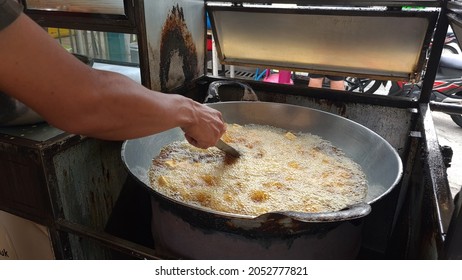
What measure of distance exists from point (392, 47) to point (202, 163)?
1119mm

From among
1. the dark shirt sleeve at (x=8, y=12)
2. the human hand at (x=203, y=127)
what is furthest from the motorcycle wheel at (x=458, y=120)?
the dark shirt sleeve at (x=8, y=12)

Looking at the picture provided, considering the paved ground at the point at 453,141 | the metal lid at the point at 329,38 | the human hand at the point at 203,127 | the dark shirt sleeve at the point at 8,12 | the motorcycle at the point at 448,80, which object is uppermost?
the dark shirt sleeve at the point at 8,12

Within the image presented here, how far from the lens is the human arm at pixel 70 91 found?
716 millimetres

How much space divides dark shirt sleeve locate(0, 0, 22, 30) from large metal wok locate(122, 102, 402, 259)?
0.53 metres

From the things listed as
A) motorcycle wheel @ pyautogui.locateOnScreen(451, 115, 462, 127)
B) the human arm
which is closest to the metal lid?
the human arm

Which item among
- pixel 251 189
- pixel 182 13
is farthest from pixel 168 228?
pixel 182 13

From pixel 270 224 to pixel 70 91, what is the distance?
1.94ft

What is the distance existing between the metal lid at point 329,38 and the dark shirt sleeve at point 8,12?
1.39m

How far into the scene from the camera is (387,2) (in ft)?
5.13

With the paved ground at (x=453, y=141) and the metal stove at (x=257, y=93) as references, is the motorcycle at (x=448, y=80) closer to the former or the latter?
the paved ground at (x=453, y=141)

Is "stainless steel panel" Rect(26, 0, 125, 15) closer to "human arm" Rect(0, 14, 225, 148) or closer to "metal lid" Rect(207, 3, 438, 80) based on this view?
"metal lid" Rect(207, 3, 438, 80)

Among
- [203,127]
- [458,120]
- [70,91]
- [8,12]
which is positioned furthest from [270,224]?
[458,120]

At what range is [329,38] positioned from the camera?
1835 mm

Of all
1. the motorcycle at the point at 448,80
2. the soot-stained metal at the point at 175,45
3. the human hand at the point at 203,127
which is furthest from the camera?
the motorcycle at the point at 448,80
